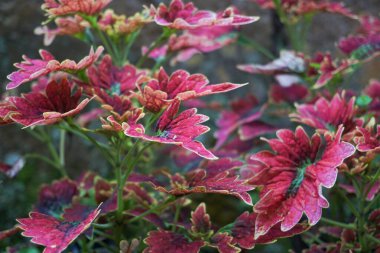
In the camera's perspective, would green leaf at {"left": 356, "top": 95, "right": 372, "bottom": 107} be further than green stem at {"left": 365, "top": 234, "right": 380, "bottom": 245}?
Yes

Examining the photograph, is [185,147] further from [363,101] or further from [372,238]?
[363,101]

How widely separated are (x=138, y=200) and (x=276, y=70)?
0.45 meters

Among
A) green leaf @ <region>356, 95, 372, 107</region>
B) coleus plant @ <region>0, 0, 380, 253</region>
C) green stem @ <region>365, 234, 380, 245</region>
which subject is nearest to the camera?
coleus plant @ <region>0, 0, 380, 253</region>

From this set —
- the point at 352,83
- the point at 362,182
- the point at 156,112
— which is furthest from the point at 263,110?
the point at 352,83

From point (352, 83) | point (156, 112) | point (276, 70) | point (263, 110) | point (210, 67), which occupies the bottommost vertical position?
point (352, 83)

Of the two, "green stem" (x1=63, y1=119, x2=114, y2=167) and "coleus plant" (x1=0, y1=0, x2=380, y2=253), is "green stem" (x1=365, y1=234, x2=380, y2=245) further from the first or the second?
"green stem" (x1=63, y1=119, x2=114, y2=167)

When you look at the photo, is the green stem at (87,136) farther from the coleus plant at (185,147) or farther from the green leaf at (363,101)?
the green leaf at (363,101)

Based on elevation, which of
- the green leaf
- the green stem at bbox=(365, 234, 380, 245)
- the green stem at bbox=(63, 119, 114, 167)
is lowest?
the green stem at bbox=(365, 234, 380, 245)

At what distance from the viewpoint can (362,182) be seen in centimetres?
93

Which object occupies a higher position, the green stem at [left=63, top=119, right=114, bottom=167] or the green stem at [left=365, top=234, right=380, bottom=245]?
the green stem at [left=63, top=119, right=114, bottom=167]

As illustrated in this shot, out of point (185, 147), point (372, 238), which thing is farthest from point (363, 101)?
point (185, 147)

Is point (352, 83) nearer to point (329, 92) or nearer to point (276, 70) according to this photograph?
point (329, 92)

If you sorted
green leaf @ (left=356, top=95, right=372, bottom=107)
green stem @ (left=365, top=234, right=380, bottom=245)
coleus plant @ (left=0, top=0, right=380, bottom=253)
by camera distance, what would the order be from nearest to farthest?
1. coleus plant @ (left=0, top=0, right=380, bottom=253)
2. green stem @ (left=365, top=234, right=380, bottom=245)
3. green leaf @ (left=356, top=95, right=372, bottom=107)

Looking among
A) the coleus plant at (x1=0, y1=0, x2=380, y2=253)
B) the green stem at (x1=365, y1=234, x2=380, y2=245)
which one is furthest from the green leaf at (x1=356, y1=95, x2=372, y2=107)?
the green stem at (x1=365, y1=234, x2=380, y2=245)
